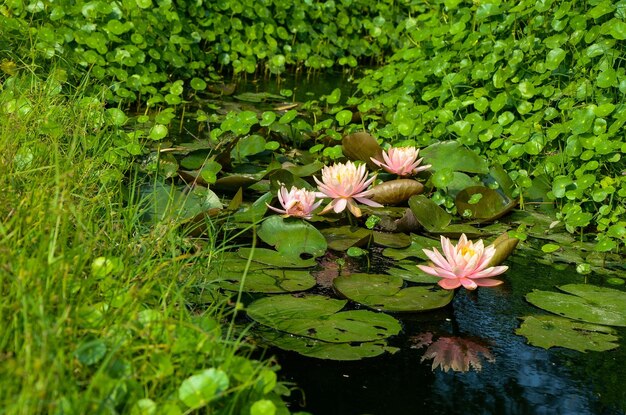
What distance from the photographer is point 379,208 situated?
13.0ft

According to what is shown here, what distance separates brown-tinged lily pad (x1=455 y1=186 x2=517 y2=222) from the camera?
3.98m

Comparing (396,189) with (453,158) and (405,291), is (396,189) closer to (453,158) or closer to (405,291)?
(453,158)

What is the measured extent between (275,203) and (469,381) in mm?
1447

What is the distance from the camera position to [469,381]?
8.54 ft

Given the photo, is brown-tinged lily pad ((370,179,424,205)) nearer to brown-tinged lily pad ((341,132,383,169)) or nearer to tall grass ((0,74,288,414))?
brown-tinged lily pad ((341,132,383,169))

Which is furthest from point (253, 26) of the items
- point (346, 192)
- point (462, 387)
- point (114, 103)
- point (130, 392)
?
point (130, 392)

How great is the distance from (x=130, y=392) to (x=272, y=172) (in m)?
2.10

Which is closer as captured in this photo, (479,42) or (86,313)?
(86,313)

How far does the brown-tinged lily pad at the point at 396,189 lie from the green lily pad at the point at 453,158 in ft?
0.71

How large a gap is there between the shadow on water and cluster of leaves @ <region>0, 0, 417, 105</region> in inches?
94.9

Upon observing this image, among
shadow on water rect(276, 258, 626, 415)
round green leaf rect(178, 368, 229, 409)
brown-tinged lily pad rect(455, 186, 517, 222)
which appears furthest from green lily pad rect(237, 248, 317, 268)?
round green leaf rect(178, 368, 229, 409)

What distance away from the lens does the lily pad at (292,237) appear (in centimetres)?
346

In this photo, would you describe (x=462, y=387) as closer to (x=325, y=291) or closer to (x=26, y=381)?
(x=325, y=291)

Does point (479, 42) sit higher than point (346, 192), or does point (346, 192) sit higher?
point (479, 42)
